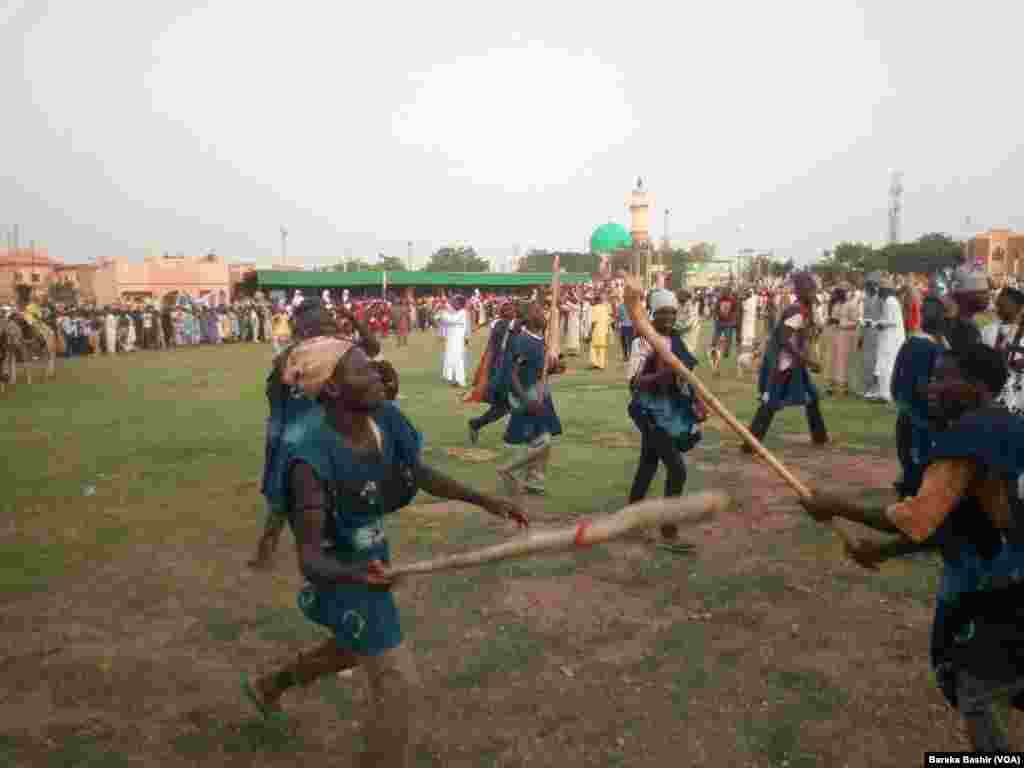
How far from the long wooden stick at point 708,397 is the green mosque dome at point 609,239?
4646cm

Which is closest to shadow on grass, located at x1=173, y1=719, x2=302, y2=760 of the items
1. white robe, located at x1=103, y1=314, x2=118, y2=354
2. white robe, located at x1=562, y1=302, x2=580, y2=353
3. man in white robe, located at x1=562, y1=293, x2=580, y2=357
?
man in white robe, located at x1=562, y1=293, x2=580, y2=357

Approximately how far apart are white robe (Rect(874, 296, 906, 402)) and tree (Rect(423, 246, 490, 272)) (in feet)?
247

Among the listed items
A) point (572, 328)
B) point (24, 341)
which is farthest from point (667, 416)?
point (24, 341)

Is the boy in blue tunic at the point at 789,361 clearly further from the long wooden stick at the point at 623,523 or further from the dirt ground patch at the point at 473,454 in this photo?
the long wooden stick at the point at 623,523

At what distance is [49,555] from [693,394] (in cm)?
508

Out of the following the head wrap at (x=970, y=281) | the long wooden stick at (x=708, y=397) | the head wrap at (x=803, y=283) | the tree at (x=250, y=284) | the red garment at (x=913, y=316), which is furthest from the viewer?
the tree at (x=250, y=284)

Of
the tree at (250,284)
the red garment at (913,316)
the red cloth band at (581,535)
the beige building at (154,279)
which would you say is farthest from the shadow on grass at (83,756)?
the beige building at (154,279)

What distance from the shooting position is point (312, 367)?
2.94 meters

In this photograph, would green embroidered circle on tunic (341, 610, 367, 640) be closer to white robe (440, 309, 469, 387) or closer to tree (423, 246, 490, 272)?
white robe (440, 309, 469, 387)

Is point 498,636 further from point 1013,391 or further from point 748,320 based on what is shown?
point 748,320

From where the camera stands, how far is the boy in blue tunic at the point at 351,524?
9.14 ft

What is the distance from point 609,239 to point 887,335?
129 feet

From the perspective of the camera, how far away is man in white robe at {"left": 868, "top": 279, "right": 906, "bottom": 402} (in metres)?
12.5

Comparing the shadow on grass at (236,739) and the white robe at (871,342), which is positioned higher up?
the white robe at (871,342)
